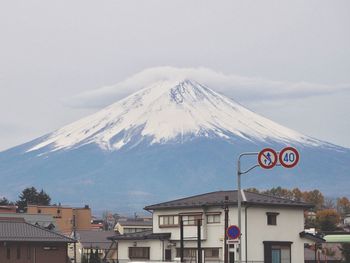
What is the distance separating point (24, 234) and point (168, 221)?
12.1 m

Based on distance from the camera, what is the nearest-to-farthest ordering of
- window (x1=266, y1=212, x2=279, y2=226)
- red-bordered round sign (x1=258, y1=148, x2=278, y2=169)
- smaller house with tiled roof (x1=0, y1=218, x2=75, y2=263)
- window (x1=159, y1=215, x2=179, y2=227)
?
red-bordered round sign (x1=258, y1=148, x2=278, y2=169) → window (x1=266, y1=212, x2=279, y2=226) → window (x1=159, y1=215, x2=179, y2=227) → smaller house with tiled roof (x1=0, y1=218, x2=75, y2=263)

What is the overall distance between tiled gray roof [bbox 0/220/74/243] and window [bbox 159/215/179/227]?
8289 millimetres

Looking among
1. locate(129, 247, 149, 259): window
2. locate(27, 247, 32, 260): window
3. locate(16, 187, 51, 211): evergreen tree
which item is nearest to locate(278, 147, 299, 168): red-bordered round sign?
locate(129, 247, 149, 259): window

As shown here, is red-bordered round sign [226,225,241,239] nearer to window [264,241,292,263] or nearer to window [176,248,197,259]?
window [264,241,292,263]

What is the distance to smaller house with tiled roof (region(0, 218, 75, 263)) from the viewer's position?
64.5 meters

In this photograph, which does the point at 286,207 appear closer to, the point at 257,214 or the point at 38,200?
the point at 257,214

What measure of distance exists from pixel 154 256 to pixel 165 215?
11.4ft

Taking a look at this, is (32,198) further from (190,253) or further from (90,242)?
(190,253)

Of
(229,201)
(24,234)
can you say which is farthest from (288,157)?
(24,234)

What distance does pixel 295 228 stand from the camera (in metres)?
61.1

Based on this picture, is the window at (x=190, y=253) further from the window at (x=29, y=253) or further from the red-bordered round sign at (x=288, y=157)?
the red-bordered round sign at (x=288, y=157)

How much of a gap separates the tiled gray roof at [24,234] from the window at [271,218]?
17536 millimetres

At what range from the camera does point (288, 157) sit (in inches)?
1387

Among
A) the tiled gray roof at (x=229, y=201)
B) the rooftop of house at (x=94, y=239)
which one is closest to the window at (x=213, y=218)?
the tiled gray roof at (x=229, y=201)
